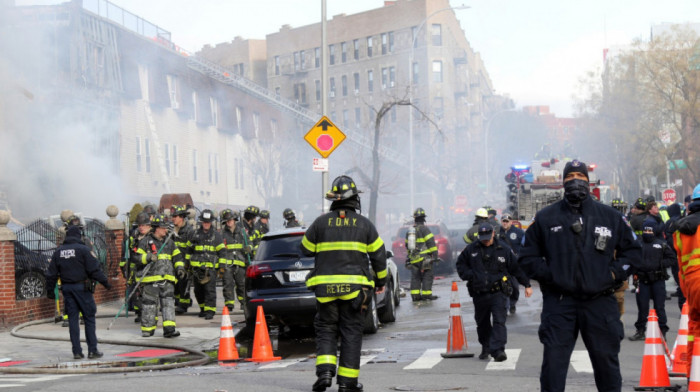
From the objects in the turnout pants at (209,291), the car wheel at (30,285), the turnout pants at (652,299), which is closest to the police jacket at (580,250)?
the turnout pants at (652,299)

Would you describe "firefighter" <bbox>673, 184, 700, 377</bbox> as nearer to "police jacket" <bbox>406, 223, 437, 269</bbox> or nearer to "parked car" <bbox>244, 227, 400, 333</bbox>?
"parked car" <bbox>244, 227, 400, 333</bbox>

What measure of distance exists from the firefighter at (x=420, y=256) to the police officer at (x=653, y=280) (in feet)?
23.3

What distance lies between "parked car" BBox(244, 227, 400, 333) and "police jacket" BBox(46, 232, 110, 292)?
2156 millimetres

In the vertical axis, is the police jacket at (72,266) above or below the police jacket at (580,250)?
below

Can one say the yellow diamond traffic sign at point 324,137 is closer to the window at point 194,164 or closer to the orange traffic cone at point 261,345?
the orange traffic cone at point 261,345

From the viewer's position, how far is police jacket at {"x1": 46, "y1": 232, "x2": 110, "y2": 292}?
11.6m

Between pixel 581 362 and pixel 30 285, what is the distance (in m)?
10.5

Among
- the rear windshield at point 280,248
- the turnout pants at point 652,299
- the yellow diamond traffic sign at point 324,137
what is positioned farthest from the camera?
the yellow diamond traffic sign at point 324,137

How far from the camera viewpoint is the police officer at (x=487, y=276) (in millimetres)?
10547

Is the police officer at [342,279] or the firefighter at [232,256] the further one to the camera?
the firefighter at [232,256]

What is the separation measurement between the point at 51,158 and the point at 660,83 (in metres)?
28.0

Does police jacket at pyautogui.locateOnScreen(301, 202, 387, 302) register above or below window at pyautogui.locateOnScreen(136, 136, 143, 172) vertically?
below

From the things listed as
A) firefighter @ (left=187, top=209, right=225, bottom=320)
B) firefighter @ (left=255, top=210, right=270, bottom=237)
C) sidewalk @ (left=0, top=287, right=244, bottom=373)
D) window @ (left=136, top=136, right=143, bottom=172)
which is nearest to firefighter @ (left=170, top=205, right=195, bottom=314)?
firefighter @ (left=187, top=209, right=225, bottom=320)

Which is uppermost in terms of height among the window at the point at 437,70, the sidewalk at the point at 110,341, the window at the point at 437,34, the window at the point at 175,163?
the window at the point at 437,34
